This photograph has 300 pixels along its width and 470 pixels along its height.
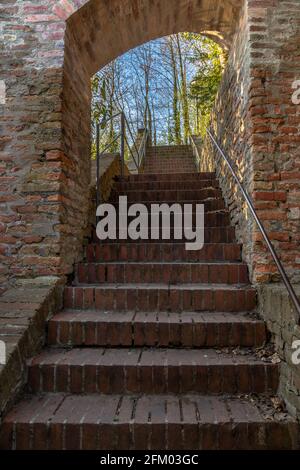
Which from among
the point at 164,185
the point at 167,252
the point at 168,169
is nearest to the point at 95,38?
the point at 164,185

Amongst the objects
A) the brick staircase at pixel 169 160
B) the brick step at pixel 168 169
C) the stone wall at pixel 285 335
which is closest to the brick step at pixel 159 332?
the stone wall at pixel 285 335

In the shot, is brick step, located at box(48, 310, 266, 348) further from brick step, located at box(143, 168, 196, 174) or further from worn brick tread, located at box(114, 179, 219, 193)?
brick step, located at box(143, 168, 196, 174)

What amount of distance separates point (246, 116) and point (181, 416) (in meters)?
2.46

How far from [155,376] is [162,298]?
0.75m

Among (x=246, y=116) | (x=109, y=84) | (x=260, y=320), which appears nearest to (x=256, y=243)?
(x=260, y=320)

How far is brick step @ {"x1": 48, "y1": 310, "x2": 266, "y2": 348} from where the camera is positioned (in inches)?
93.0

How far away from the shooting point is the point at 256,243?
2713 millimetres

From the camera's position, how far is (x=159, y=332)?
94.0 inches

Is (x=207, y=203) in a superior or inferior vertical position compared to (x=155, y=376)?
superior

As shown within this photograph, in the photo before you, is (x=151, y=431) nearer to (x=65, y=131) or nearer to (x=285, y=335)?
(x=285, y=335)

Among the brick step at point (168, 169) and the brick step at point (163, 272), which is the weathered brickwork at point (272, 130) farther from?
the brick step at point (168, 169)

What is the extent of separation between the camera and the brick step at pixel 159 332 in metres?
2.36

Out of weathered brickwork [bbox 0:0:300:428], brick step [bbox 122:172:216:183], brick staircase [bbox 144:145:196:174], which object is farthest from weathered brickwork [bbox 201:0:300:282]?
brick staircase [bbox 144:145:196:174]

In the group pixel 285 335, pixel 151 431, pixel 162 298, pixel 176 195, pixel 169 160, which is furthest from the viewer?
pixel 169 160
